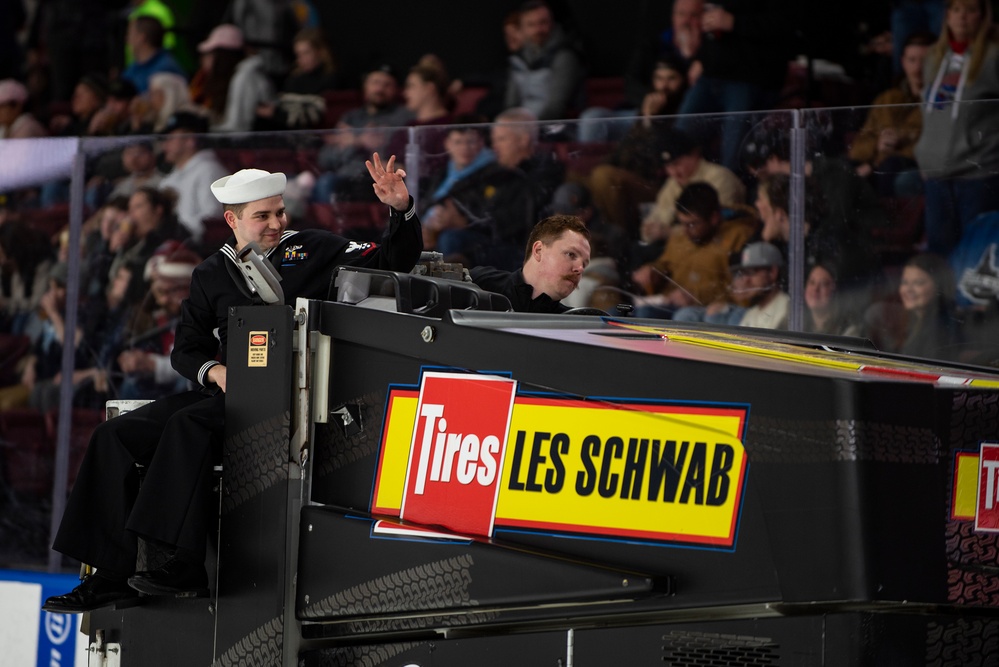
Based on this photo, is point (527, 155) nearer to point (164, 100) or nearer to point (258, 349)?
point (258, 349)

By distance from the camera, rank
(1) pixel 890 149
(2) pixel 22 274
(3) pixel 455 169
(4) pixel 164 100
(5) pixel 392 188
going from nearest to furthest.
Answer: (5) pixel 392 188 → (1) pixel 890 149 → (3) pixel 455 169 → (2) pixel 22 274 → (4) pixel 164 100

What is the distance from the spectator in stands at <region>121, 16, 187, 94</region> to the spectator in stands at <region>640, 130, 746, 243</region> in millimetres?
4641

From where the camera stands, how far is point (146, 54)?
30.5 feet

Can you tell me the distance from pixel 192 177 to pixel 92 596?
3.30 meters

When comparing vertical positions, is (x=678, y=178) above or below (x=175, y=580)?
above

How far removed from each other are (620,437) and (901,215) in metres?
2.93

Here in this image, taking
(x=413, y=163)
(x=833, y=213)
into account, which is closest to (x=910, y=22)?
(x=833, y=213)

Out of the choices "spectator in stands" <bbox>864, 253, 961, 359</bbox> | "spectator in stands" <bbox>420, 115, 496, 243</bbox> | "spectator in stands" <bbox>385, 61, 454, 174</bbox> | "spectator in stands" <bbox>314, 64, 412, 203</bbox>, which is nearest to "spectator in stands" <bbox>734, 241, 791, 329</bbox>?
"spectator in stands" <bbox>864, 253, 961, 359</bbox>

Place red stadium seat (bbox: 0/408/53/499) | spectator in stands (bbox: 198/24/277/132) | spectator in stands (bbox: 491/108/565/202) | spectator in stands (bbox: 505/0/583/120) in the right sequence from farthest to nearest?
spectator in stands (bbox: 198/24/277/132), spectator in stands (bbox: 505/0/583/120), red stadium seat (bbox: 0/408/53/499), spectator in stands (bbox: 491/108/565/202)

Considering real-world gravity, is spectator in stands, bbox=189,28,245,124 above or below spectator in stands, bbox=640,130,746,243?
above

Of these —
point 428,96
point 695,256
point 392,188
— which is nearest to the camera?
point 392,188

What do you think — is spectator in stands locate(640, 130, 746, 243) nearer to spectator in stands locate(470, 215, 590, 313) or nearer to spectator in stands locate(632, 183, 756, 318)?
spectator in stands locate(632, 183, 756, 318)

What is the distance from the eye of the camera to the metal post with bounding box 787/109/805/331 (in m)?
5.32

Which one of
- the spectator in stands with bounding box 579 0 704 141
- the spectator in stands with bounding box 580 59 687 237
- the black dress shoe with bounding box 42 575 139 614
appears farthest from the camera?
the spectator in stands with bounding box 579 0 704 141
